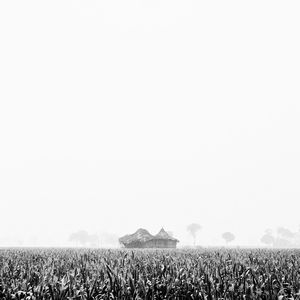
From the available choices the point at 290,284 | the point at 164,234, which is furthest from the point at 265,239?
the point at 290,284

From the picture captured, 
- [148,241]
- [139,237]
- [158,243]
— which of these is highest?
[139,237]

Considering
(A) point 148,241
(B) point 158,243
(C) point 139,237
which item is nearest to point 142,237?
(C) point 139,237

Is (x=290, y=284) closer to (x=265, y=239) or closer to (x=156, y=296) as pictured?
(x=156, y=296)

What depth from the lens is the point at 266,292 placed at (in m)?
5.27

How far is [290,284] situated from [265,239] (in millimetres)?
207431

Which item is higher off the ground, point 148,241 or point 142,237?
point 142,237

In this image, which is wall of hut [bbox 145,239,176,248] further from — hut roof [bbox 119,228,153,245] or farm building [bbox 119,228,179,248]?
hut roof [bbox 119,228,153,245]

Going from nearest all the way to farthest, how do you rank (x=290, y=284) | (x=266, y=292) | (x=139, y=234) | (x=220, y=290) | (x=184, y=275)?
(x=266, y=292) → (x=220, y=290) → (x=290, y=284) → (x=184, y=275) → (x=139, y=234)

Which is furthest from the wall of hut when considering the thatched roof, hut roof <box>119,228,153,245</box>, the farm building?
hut roof <box>119,228,153,245</box>

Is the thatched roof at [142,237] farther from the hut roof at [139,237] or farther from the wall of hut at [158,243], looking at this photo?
the wall of hut at [158,243]

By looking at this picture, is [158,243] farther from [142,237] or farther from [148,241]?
[142,237]

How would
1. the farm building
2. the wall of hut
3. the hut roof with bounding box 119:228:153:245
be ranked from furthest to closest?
the wall of hut, the farm building, the hut roof with bounding box 119:228:153:245

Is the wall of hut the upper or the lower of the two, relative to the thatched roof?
lower

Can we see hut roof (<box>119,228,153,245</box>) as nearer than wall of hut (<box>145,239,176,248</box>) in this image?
Yes
